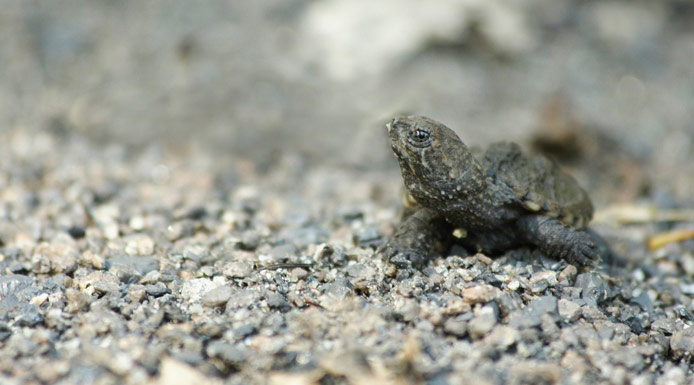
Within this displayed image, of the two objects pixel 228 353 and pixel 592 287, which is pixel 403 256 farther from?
pixel 228 353

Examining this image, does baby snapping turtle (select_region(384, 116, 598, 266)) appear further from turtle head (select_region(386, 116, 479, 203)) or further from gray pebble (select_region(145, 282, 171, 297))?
gray pebble (select_region(145, 282, 171, 297))

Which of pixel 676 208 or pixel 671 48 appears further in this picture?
pixel 671 48

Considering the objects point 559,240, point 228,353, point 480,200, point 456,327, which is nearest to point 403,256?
point 480,200

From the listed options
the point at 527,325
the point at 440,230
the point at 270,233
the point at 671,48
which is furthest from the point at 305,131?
the point at 671,48

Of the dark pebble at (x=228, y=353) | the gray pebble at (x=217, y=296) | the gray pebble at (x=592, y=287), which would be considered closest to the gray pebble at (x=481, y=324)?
the gray pebble at (x=592, y=287)

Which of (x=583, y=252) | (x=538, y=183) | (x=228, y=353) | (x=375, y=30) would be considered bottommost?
(x=228, y=353)

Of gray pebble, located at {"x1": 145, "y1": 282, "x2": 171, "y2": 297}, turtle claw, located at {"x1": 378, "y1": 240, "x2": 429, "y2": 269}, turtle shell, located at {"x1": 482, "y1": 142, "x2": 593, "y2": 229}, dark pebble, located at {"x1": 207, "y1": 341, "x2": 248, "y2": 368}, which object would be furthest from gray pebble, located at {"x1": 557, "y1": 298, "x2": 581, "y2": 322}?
gray pebble, located at {"x1": 145, "y1": 282, "x2": 171, "y2": 297}

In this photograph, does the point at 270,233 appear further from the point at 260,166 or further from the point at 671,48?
the point at 671,48

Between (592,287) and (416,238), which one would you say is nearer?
(592,287)
